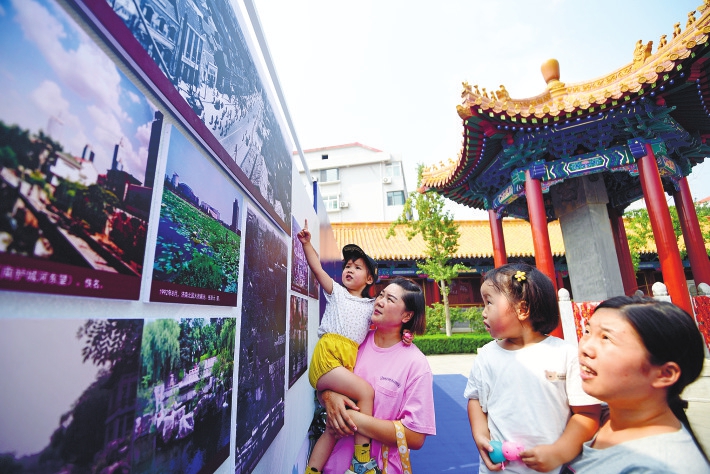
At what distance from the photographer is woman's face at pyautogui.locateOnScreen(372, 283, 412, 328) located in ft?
5.38

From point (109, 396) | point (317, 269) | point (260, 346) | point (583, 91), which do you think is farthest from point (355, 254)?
point (583, 91)

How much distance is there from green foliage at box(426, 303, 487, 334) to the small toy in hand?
32.7ft

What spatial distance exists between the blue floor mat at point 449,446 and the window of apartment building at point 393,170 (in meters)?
21.1

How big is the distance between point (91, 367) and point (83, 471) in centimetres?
15

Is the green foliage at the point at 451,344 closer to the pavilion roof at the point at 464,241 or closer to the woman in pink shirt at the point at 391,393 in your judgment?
the pavilion roof at the point at 464,241

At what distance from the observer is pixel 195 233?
0.89m

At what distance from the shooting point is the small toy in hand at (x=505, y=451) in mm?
1322

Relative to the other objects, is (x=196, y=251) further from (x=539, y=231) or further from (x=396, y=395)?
(x=539, y=231)

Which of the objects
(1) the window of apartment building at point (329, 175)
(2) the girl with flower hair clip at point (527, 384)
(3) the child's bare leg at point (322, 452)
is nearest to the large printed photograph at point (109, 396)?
(3) the child's bare leg at point (322, 452)

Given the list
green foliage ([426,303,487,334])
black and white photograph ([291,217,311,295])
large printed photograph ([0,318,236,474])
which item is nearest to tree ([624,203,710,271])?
green foliage ([426,303,487,334])

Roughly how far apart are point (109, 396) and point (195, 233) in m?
0.42

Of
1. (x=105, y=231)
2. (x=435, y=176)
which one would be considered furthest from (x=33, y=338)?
(x=435, y=176)

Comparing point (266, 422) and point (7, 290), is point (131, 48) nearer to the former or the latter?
point (7, 290)

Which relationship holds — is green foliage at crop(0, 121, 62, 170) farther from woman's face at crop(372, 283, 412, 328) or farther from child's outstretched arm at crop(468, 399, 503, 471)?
child's outstretched arm at crop(468, 399, 503, 471)
